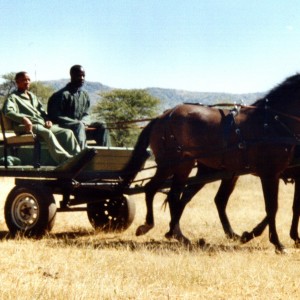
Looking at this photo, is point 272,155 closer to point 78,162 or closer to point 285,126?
point 285,126

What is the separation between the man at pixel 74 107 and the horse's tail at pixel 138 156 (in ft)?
2.45

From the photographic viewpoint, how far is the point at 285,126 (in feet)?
25.9

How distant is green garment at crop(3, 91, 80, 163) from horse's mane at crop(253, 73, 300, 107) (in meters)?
2.79

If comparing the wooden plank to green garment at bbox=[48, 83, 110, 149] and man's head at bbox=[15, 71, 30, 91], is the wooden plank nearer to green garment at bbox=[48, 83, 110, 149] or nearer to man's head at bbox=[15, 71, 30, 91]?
green garment at bbox=[48, 83, 110, 149]

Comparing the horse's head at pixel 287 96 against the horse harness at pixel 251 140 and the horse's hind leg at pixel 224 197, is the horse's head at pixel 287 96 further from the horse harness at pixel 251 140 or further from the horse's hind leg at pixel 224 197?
the horse's hind leg at pixel 224 197

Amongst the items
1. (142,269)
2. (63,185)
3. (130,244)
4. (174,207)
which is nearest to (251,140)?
(174,207)

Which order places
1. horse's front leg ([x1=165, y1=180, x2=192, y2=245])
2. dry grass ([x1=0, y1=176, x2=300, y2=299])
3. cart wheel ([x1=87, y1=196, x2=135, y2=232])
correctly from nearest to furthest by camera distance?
1. dry grass ([x1=0, y1=176, x2=300, y2=299])
2. horse's front leg ([x1=165, y1=180, x2=192, y2=245])
3. cart wheel ([x1=87, y1=196, x2=135, y2=232])

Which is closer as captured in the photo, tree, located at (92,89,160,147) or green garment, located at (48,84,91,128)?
green garment, located at (48,84,91,128)

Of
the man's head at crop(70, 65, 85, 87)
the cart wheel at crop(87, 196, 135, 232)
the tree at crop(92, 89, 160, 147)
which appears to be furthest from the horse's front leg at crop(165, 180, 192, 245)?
the tree at crop(92, 89, 160, 147)

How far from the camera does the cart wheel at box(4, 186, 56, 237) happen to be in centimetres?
819

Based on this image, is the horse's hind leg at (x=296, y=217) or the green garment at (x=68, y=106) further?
the green garment at (x=68, y=106)

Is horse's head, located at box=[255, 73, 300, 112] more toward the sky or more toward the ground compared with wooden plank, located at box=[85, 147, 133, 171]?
more toward the sky

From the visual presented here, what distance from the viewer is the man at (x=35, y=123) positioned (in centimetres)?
832

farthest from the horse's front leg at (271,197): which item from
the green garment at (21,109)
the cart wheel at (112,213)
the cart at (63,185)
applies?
the green garment at (21,109)
